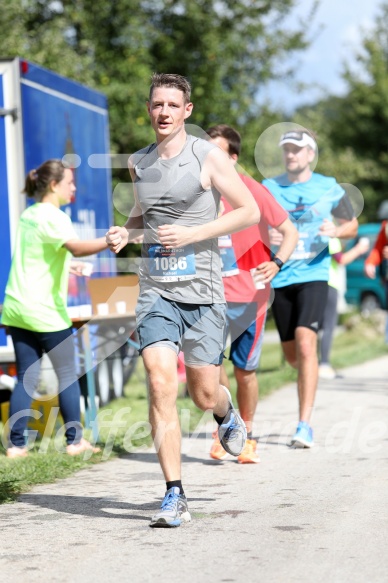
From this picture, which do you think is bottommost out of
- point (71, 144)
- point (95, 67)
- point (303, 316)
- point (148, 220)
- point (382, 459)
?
point (382, 459)

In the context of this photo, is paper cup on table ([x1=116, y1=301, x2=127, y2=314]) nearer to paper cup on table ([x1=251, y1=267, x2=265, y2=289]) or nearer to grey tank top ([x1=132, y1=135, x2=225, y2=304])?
paper cup on table ([x1=251, y1=267, x2=265, y2=289])

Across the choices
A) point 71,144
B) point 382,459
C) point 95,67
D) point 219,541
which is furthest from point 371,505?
point 95,67

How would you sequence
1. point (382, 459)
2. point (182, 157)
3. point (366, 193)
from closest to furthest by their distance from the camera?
point (182, 157) → point (382, 459) → point (366, 193)

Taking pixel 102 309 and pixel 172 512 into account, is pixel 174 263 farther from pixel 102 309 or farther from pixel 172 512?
pixel 102 309

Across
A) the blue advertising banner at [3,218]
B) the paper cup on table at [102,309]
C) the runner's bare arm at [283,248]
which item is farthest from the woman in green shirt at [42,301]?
the blue advertising banner at [3,218]

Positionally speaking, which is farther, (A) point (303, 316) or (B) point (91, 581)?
(A) point (303, 316)

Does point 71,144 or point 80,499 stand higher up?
point 71,144

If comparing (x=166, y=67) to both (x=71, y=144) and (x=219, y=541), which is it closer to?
(x=71, y=144)

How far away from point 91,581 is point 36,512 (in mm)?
1601

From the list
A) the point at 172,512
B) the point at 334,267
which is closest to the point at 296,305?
the point at 172,512

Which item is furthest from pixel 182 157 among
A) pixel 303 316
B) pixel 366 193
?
pixel 366 193

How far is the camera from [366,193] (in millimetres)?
41125

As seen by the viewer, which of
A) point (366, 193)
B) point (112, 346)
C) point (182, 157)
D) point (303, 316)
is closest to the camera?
point (182, 157)

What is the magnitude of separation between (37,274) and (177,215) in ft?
7.57
